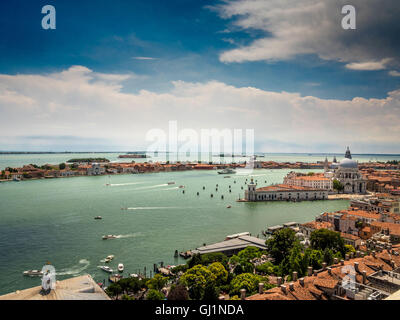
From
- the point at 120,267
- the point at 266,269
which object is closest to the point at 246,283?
the point at 266,269

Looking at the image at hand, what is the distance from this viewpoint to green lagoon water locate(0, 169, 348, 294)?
5.82 m

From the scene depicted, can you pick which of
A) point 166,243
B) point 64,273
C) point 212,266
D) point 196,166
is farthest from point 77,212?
point 196,166

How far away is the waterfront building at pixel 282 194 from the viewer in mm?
14617

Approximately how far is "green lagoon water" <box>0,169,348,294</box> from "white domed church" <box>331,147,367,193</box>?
5338mm

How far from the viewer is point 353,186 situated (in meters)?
17.8

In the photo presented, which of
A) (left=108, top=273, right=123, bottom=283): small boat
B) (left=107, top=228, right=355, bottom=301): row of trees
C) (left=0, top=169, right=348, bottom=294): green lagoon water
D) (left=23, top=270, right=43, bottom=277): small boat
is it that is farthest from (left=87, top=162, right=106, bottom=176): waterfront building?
(left=107, top=228, right=355, bottom=301): row of trees

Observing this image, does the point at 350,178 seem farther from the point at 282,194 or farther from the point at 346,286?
Result: the point at 346,286

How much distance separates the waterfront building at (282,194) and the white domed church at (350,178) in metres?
3.17

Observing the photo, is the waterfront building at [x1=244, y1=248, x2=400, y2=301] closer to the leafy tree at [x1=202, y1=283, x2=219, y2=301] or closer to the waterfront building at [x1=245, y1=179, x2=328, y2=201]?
the leafy tree at [x1=202, y1=283, x2=219, y2=301]

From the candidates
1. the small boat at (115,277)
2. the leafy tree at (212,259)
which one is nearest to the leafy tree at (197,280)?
the leafy tree at (212,259)

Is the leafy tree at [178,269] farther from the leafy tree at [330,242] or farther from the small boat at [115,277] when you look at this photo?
the leafy tree at [330,242]
